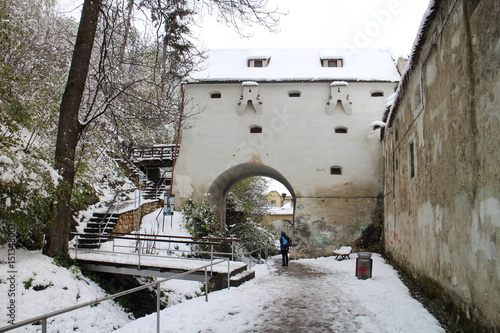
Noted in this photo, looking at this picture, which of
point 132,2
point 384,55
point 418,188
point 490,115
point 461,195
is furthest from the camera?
point 384,55

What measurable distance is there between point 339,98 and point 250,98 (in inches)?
167

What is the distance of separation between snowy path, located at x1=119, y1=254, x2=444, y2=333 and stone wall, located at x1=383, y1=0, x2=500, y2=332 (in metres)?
0.60

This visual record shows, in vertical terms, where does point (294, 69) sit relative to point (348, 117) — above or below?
above

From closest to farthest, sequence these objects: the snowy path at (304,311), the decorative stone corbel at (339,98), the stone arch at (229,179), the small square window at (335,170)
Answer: the snowy path at (304,311)
the small square window at (335,170)
the decorative stone corbel at (339,98)
the stone arch at (229,179)

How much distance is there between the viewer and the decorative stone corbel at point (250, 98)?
1833 cm

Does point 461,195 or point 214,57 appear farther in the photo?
point 214,57

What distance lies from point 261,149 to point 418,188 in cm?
1083

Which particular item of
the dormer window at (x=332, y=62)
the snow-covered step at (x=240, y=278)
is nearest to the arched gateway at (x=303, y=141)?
the dormer window at (x=332, y=62)

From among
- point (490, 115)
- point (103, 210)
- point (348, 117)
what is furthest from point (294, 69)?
point (490, 115)

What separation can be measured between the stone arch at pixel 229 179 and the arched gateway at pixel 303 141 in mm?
91

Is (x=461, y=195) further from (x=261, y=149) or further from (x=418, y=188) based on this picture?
(x=261, y=149)

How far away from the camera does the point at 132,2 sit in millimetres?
7141

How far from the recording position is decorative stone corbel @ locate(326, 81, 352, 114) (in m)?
18.0

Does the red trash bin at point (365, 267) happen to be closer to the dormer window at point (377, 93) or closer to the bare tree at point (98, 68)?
the bare tree at point (98, 68)
